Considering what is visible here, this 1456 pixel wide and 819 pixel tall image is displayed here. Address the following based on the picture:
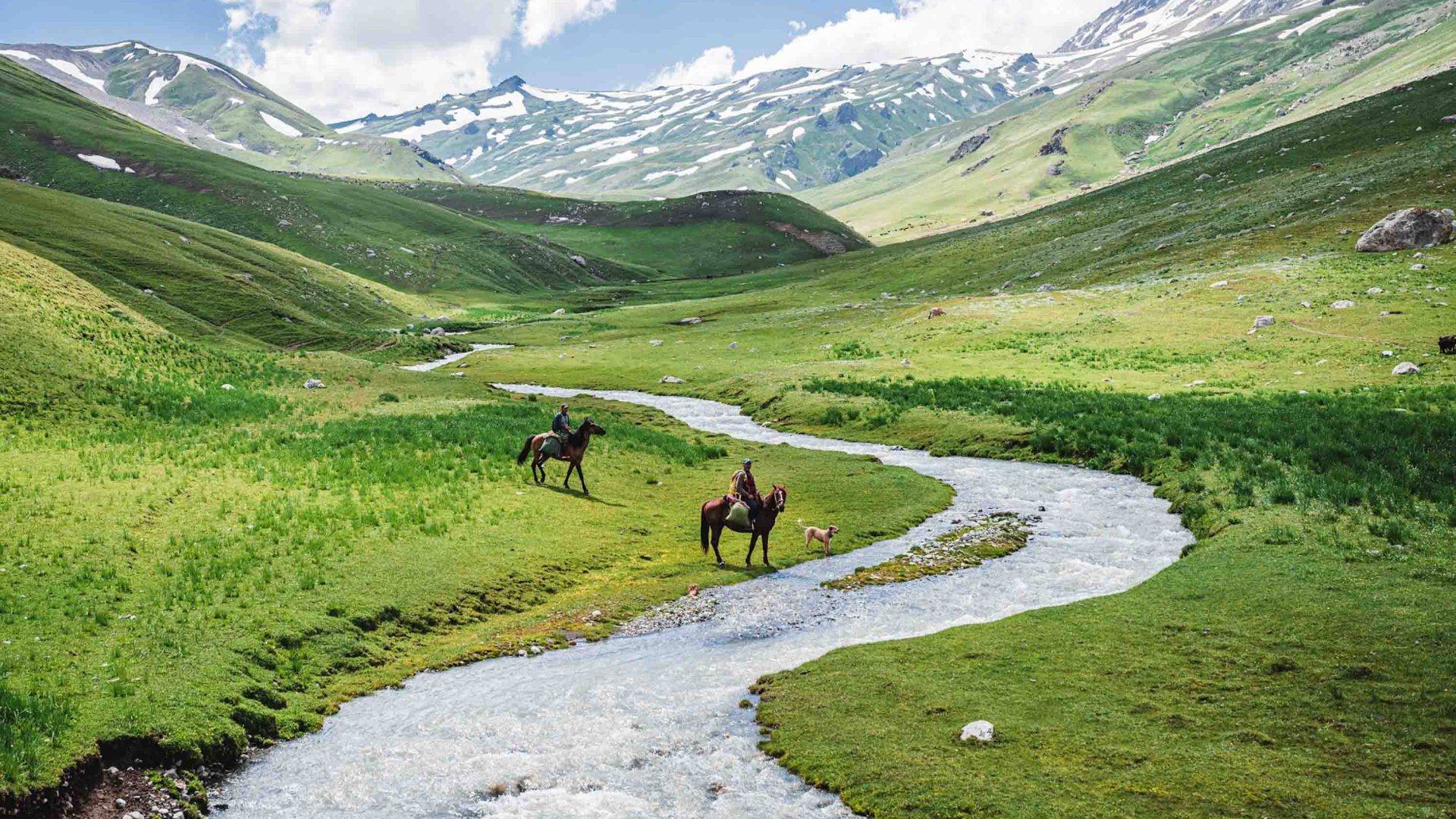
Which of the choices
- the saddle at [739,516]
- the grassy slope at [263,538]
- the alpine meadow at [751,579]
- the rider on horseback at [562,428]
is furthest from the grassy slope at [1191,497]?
the rider on horseback at [562,428]

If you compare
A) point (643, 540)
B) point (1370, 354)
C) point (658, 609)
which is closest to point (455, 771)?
point (658, 609)

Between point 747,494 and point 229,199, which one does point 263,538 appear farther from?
point 229,199

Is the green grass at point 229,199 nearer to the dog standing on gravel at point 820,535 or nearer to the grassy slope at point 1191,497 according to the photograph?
the grassy slope at point 1191,497

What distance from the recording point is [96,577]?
850 inches

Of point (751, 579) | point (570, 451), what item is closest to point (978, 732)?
point (751, 579)

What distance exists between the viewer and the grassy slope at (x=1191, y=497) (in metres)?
14.0

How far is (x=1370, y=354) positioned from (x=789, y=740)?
58.8 m

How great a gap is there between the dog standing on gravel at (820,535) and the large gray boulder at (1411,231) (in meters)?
80.6

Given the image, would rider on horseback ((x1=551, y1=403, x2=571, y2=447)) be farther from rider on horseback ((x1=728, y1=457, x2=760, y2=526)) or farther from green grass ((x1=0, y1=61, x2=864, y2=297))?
green grass ((x1=0, y1=61, x2=864, y2=297))

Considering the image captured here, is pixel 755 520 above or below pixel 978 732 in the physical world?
above

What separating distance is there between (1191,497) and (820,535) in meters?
15.7

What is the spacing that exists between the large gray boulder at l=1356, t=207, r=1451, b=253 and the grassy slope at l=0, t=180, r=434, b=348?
368 feet

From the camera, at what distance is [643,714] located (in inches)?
707

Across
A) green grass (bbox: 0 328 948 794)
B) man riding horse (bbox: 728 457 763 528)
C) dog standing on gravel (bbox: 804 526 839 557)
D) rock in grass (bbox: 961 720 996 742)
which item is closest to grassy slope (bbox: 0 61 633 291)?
green grass (bbox: 0 328 948 794)
